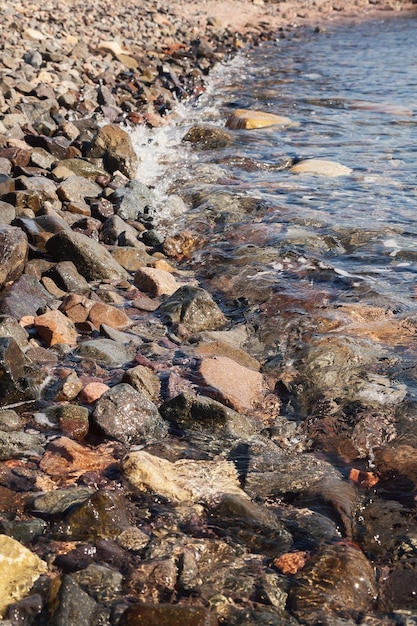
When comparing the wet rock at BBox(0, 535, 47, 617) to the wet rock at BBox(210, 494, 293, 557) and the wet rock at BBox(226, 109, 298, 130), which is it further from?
the wet rock at BBox(226, 109, 298, 130)

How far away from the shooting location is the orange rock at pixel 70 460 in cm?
355

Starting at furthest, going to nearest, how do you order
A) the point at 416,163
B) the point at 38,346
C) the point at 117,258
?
the point at 416,163 → the point at 117,258 → the point at 38,346

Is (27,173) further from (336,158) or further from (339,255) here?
(336,158)

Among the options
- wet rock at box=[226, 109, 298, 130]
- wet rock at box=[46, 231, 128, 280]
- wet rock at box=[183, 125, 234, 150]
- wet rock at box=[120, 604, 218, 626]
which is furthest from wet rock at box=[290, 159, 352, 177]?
wet rock at box=[120, 604, 218, 626]

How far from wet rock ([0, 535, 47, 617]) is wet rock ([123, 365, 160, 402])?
146 cm

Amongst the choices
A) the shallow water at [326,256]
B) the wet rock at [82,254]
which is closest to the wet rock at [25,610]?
the shallow water at [326,256]

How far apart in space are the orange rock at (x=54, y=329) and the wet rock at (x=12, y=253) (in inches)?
20.3

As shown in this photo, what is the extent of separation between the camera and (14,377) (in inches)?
159

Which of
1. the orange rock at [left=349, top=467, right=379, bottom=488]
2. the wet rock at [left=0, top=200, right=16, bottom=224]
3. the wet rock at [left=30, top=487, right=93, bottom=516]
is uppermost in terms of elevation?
the wet rock at [left=0, top=200, right=16, bottom=224]

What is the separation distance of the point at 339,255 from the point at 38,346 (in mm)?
3169

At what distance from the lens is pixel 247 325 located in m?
5.46

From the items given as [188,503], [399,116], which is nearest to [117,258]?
[188,503]

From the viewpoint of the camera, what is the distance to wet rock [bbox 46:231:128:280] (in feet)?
19.1

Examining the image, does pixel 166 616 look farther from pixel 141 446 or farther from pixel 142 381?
pixel 142 381
